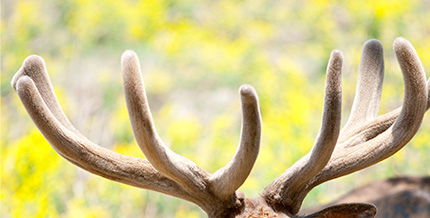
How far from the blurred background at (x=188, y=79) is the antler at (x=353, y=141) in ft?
8.93

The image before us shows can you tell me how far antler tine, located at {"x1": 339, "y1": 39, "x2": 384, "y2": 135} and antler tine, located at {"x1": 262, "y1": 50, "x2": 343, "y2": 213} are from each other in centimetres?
67

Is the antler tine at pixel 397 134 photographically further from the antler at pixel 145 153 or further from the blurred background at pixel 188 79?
the blurred background at pixel 188 79

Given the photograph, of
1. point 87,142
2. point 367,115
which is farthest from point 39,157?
point 367,115

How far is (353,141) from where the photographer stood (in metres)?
2.95

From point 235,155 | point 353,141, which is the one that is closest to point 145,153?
point 235,155

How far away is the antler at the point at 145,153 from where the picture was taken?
228cm

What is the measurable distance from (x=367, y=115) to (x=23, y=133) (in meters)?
7.10

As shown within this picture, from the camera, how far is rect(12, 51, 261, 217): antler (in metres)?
2.28

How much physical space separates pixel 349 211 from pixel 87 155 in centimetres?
120

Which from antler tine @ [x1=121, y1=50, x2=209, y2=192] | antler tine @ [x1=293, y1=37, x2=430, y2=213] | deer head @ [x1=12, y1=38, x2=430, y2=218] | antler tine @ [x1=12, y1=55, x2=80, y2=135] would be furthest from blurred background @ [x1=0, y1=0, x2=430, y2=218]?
antler tine @ [x1=293, y1=37, x2=430, y2=213]

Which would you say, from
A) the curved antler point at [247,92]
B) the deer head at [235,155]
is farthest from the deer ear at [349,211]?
the curved antler point at [247,92]

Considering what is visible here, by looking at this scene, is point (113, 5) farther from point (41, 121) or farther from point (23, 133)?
point (41, 121)

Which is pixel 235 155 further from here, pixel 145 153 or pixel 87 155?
pixel 87 155

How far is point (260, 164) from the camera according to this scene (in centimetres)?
787
